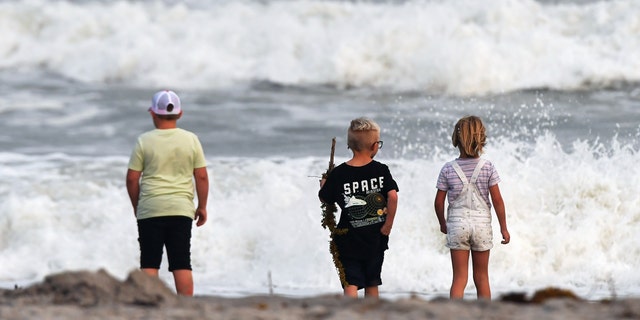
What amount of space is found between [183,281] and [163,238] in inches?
10.7

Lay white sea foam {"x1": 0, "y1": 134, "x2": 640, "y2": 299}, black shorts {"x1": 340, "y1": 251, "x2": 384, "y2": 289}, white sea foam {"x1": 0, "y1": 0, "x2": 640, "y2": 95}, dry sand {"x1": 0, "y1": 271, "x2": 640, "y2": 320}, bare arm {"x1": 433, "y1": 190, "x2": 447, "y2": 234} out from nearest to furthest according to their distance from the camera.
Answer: dry sand {"x1": 0, "y1": 271, "x2": 640, "y2": 320}, black shorts {"x1": 340, "y1": 251, "x2": 384, "y2": 289}, bare arm {"x1": 433, "y1": 190, "x2": 447, "y2": 234}, white sea foam {"x1": 0, "y1": 134, "x2": 640, "y2": 299}, white sea foam {"x1": 0, "y1": 0, "x2": 640, "y2": 95}

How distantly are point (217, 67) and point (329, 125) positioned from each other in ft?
14.7

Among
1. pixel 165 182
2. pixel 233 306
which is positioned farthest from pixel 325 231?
pixel 233 306

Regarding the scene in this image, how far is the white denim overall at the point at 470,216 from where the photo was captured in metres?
5.86

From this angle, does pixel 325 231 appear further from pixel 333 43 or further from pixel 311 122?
pixel 333 43

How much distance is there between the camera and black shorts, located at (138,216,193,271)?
18.6ft

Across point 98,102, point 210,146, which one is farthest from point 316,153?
point 98,102

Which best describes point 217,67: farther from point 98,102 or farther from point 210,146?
point 210,146

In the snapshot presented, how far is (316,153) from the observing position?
12.6 m

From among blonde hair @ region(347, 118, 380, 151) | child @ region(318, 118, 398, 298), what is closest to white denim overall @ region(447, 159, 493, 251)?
child @ region(318, 118, 398, 298)

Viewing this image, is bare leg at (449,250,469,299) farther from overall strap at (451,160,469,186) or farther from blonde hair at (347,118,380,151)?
blonde hair at (347,118,380,151)

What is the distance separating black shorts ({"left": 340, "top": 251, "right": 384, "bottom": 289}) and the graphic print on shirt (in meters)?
0.21

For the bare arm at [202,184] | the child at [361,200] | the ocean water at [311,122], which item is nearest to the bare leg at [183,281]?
the bare arm at [202,184]

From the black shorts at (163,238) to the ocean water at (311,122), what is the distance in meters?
2.09
